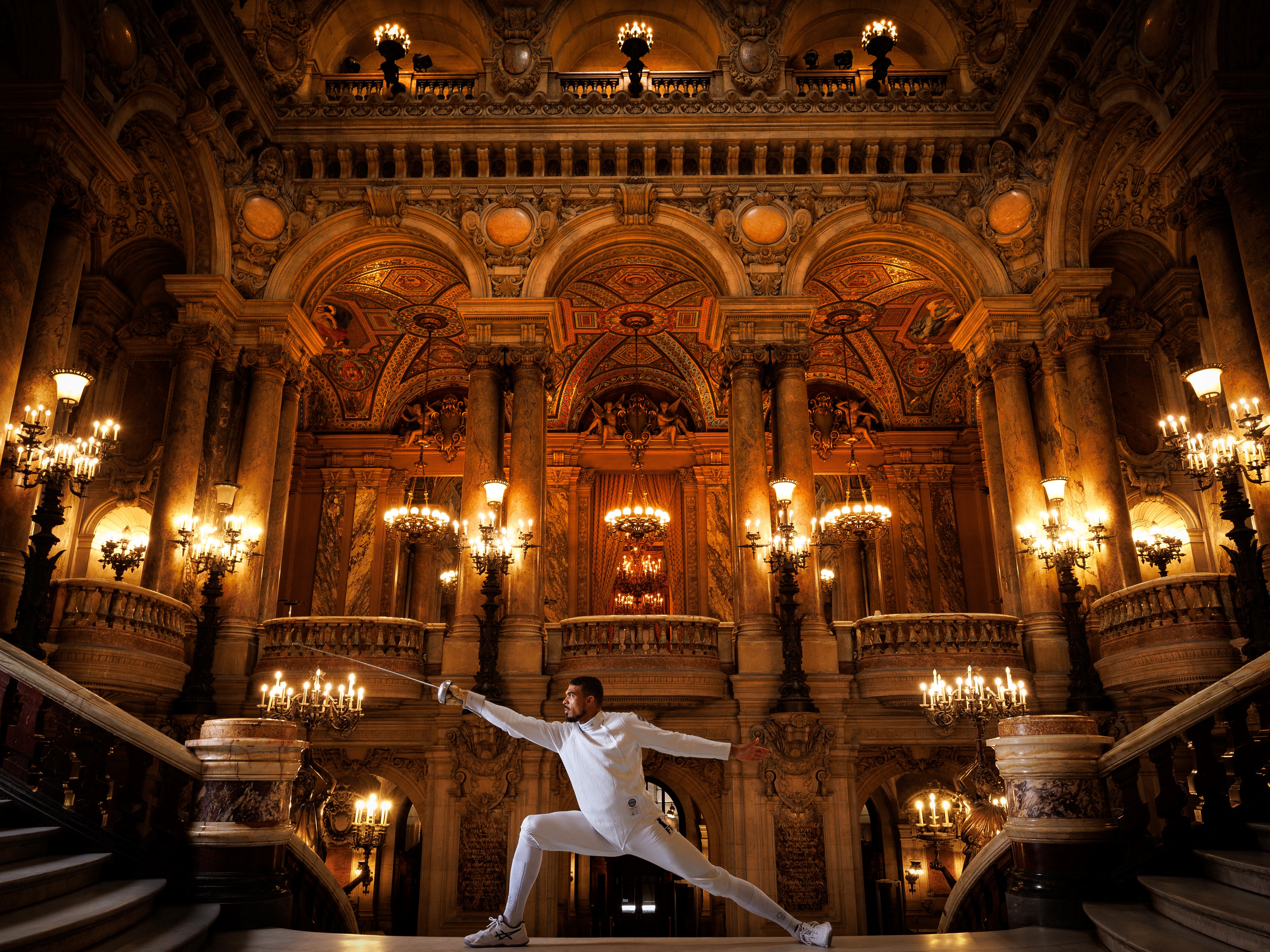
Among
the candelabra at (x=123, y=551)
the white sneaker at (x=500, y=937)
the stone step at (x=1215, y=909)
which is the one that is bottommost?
the white sneaker at (x=500, y=937)

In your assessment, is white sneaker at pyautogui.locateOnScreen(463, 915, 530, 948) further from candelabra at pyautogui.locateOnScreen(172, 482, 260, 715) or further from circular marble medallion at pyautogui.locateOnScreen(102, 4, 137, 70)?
circular marble medallion at pyautogui.locateOnScreen(102, 4, 137, 70)

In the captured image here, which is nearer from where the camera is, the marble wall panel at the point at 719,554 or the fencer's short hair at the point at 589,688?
the fencer's short hair at the point at 589,688

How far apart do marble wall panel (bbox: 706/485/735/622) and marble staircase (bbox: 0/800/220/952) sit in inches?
597

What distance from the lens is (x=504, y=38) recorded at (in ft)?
49.5

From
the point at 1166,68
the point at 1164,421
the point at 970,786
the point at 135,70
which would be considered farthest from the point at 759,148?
the point at 970,786

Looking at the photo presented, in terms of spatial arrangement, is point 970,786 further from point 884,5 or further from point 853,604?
point 884,5

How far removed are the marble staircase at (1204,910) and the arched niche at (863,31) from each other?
13.6 metres

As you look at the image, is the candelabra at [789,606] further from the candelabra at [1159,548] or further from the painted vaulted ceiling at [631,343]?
the candelabra at [1159,548]

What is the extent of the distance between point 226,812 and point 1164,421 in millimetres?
9358

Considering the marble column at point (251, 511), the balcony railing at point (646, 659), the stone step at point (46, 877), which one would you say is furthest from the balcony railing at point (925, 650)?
the stone step at point (46, 877)

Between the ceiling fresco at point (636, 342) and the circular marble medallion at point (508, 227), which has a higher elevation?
the ceiling fresco at point (636, 342)

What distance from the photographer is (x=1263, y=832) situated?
17.9 ft

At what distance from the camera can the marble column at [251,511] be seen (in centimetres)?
1245

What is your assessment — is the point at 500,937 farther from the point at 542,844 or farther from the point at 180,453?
the point at 180,453
